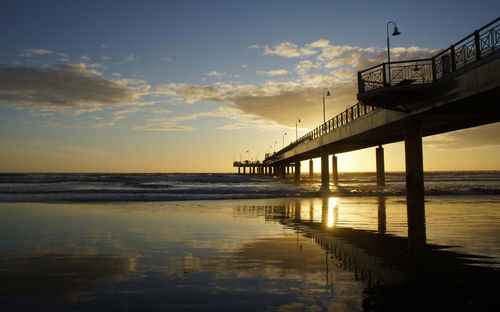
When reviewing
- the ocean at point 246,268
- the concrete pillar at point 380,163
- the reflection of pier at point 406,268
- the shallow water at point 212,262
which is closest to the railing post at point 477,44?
the shallow water at point 212,262

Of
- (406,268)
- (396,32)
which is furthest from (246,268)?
(396,32)

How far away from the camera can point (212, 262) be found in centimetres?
636

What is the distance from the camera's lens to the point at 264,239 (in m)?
8.70

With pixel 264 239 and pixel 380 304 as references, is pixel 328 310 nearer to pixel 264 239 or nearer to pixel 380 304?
pixel 380 304

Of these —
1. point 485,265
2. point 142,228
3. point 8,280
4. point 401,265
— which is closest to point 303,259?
point 401,265

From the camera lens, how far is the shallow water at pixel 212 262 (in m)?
4.39

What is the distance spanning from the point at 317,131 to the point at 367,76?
26.1m

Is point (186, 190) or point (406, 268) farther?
point (186, 190)

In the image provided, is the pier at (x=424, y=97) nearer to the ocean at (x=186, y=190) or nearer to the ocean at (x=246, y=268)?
the ocean at (x=246, y=268)

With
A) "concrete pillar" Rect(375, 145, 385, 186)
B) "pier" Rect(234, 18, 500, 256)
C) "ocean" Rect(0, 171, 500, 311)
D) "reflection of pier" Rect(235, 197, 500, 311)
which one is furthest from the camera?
"concrete pillar" Rect(375, 145, 385, 186)

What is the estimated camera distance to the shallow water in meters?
4.39

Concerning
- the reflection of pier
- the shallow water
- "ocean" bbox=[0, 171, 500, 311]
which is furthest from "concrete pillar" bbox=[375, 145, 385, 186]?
the reflection of pier

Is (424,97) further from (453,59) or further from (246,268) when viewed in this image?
(246,268)

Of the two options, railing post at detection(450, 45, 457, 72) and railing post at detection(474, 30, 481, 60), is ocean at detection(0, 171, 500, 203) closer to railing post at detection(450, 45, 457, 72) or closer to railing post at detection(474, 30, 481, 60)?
railing post at detection(450, 45, 457, 72)
